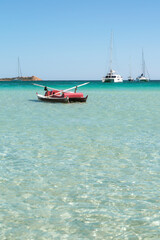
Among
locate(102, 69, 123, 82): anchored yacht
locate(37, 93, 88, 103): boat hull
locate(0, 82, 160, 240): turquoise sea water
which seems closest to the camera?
locate(0, 82, 160, 240): turquoise sea water

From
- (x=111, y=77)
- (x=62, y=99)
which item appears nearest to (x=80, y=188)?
(x=62, y=99)

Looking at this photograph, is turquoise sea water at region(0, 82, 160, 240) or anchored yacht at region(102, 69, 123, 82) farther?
anchored yacht at region(102, 69, 123, 82)

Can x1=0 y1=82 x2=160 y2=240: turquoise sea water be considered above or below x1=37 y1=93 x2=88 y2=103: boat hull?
below

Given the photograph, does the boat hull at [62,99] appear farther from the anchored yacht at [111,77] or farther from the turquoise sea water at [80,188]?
the anchored yacht at [111,77]

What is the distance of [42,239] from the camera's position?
5.11 meters

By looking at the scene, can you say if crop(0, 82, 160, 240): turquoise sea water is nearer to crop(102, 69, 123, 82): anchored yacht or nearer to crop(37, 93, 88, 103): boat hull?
crop(37, 93, 88, 103): boat hull

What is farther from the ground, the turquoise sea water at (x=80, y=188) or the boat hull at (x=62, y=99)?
the boat hull at (x=62, y=99)

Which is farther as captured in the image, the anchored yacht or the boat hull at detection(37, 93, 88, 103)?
the anchored yacht

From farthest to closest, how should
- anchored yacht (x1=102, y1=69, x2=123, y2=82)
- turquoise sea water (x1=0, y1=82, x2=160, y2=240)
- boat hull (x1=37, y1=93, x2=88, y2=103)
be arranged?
anchored yacht (x1=102, y1=69, x2=123, y2=82), boat hull (x1=37, y1=93, x2=88, y2=103), turquoise sea water (x1=0, y1=82, x2=160, y2=240)

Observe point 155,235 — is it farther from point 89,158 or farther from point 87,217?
point 89,158

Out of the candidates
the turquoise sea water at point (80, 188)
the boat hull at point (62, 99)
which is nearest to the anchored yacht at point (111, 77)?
the boat hull at point (62, 99)

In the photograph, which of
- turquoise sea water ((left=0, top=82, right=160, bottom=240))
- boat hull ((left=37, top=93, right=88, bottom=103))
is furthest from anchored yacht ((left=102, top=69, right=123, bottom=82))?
turquoise sea water ((left=0, top=82, right=160, bottom=240))

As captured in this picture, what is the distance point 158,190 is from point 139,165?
2.08 meters

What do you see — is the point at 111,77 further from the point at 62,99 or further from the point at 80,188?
the point at 80,188
